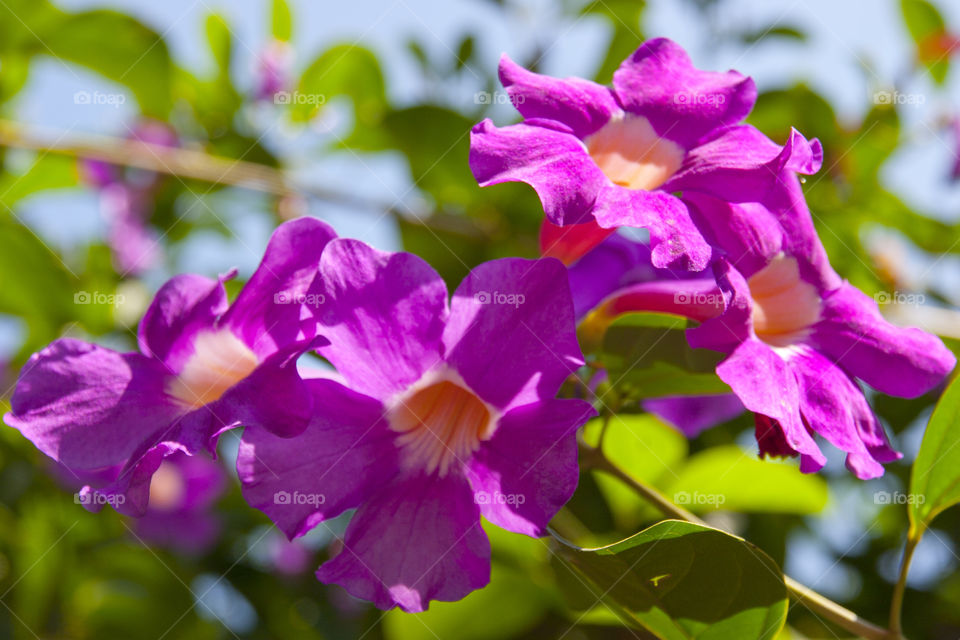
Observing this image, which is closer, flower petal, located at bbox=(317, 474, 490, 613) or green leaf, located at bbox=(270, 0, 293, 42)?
flower petal, located at bbox=(317, 474, 490, 613)

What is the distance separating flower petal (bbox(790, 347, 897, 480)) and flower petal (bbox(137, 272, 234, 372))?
0.79m

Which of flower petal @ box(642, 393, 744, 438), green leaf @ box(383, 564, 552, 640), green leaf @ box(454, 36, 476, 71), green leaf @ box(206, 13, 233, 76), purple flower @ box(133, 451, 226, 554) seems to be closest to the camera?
flower petal @ box(642, 393, 744, 438)

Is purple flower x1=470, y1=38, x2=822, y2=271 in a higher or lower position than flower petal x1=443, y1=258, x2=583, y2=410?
higher

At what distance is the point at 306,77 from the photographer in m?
2.86

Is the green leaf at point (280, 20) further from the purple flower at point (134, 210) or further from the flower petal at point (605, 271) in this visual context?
the flower petal at point (605, 271)

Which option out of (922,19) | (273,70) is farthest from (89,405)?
(922,19)

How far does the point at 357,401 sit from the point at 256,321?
7.0 inches

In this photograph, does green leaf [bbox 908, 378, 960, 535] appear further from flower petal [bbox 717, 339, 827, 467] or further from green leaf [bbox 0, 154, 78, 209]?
green leaf [bbox 0, 154, 78, 209]

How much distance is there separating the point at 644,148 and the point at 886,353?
44 cm

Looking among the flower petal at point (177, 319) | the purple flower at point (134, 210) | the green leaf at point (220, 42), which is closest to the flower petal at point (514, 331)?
the flower petal at point (177, 319)

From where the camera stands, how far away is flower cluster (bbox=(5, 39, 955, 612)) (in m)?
0.96

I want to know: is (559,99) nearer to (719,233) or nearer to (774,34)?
(719,233)

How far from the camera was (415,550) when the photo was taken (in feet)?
3.26

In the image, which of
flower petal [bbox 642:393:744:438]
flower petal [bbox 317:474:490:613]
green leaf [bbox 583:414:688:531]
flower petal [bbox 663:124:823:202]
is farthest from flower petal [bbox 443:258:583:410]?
green leaf [bbox 583:414:688:531]
